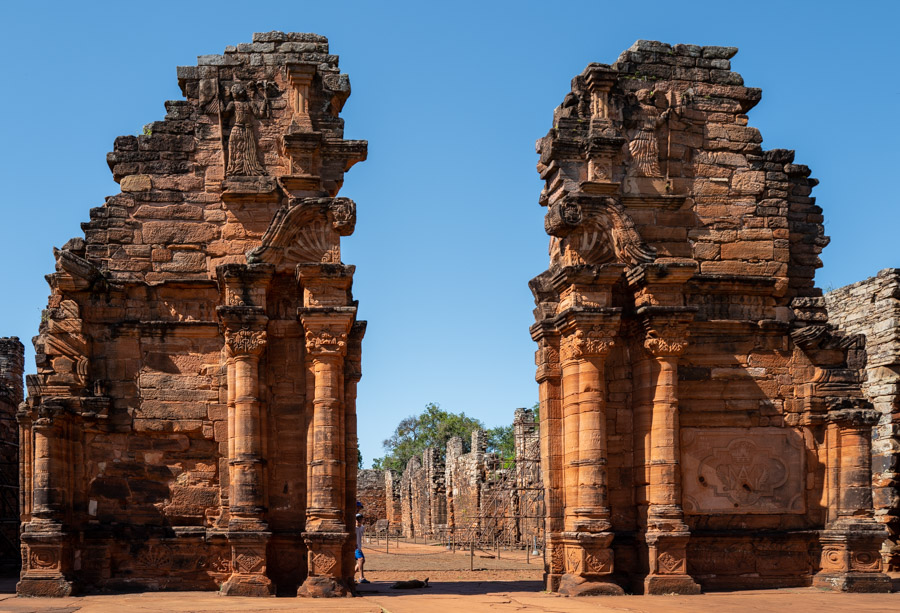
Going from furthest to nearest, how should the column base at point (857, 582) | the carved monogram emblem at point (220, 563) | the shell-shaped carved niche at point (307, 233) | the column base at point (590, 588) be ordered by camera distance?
the column base at point (857, 582), the shell-shaped carved niche at point (307, 233), the carved monogram emblem at point (220, 563), the column base at point (590, 588)

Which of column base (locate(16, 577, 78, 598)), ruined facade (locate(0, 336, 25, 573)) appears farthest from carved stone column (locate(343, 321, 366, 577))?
ruined facade (locate(0, 336, 25, 573))

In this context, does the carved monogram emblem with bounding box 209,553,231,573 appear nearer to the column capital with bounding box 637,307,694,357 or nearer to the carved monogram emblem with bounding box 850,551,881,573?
the column capital with bounding box 637,307,694,357

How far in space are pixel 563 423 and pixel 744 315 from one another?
9.18 feet

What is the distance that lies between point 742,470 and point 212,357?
6879 mm

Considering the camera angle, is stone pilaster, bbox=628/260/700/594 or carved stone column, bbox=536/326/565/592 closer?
stone pilaster, bbox=628/260/700/594

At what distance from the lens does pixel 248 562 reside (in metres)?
12.2

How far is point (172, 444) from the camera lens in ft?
42.7

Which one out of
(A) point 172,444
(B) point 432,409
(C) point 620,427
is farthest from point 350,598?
(B) point 432,409

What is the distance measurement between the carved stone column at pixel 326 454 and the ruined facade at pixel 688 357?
2.74m

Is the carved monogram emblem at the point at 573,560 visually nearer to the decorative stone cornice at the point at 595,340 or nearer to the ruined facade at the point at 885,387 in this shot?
the decorative stone cornice at the point at 595,340

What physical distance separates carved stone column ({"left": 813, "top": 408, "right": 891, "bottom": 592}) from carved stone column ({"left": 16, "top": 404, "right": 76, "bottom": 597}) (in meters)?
9.25

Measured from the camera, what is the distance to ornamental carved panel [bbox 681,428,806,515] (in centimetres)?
1336

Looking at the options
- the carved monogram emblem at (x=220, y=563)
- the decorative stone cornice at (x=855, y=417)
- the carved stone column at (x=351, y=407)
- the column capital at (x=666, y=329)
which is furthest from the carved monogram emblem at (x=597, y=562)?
the carved monogram emblem at (x=220, y=563)

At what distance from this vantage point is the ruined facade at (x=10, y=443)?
1939cm
